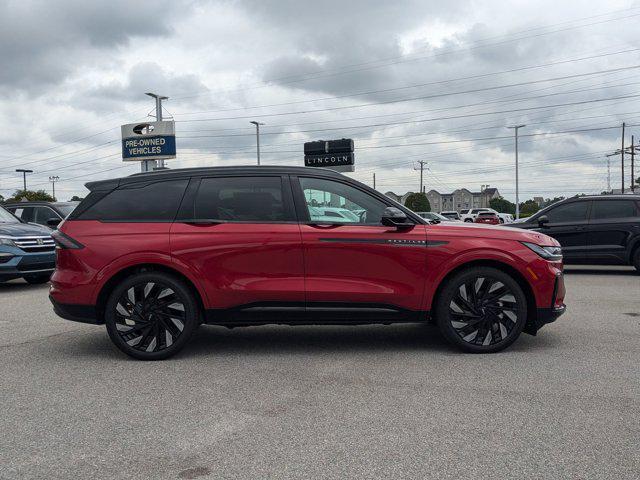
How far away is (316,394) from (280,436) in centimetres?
81

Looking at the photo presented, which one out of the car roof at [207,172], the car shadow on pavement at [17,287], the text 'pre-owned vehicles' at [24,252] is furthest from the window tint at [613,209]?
the car shadow on pavement at [17,287]

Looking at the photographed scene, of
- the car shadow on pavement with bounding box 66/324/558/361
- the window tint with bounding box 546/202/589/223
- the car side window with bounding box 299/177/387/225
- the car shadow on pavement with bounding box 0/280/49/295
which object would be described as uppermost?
the car side window with bounding box 299/177/387/225

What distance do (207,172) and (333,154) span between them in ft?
108

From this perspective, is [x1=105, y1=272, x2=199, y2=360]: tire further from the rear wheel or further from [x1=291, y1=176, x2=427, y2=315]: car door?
the rear wheel

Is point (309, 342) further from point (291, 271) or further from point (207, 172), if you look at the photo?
point (207, 172)

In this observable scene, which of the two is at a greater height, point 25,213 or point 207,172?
point 207,172

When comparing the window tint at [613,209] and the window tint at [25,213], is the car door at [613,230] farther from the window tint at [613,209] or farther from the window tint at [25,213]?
the window tint at [25,213]

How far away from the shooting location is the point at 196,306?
5.26m

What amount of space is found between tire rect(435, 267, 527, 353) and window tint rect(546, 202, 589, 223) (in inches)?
298

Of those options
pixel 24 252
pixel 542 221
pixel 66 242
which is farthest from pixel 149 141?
pixel 66 242

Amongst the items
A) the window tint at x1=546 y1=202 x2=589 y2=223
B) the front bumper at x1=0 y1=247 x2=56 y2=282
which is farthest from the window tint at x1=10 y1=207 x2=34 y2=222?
the window tint at x1=546 y1=202 x2=589 y2=223

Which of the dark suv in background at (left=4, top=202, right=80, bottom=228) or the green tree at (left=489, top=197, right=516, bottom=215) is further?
the green tree at (left=489, top=197, right=516, bottom=215)

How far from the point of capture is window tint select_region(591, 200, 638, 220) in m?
11.7

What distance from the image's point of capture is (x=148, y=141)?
134 feet
